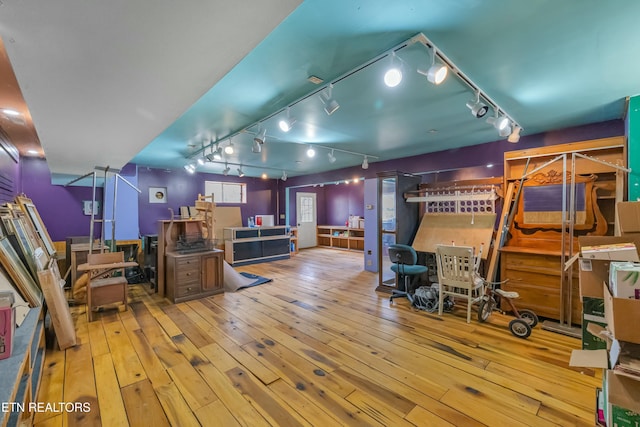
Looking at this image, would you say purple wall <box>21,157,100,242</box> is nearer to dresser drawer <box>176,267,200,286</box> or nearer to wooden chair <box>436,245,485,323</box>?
dresser drawer <box>176,267,200,286</box>

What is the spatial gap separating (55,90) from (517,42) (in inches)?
125

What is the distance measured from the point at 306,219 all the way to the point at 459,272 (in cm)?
714

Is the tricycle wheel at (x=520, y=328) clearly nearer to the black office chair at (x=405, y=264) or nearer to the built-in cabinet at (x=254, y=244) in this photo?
the black office chair at (x=405, y=264)

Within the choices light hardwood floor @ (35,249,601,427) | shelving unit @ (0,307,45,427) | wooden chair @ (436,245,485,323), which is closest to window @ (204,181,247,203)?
light hardwood floor @ (35,249,601,427)

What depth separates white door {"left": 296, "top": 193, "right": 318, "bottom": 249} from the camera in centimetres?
974

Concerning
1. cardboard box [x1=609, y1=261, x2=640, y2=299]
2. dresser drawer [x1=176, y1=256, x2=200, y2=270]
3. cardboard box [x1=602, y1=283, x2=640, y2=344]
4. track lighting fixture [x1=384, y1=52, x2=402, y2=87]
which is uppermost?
track lighting fixture [x1=384, y1=52, x2=402, y2=87]

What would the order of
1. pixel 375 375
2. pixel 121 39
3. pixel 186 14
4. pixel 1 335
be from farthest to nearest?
pixel 375 375 → pixel 1 335 → pixel 121 39 → pixel 186 14

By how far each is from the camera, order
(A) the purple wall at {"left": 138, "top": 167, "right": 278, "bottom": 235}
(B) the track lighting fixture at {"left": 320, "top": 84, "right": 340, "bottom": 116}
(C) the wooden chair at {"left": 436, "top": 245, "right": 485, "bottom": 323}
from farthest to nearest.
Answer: (A) the purple wall at {"left": 138, "top": 167, "right": 278, "bottom": 235} < (C) the wooden chair at {"left": 436, "top": 245, "right": 485, "bottom": 323} < (B) the track lighting fixture at {"left": 320, "top": 84, "right": 340, "bottom": 116}

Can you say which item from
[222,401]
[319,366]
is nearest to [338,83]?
[319,366]

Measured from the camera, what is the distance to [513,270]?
345 cm

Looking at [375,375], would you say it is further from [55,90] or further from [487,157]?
[487,157]

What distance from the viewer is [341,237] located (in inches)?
379

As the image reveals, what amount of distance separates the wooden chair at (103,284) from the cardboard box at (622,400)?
4656mm

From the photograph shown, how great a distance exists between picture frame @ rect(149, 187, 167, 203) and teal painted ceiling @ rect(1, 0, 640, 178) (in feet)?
10.3
